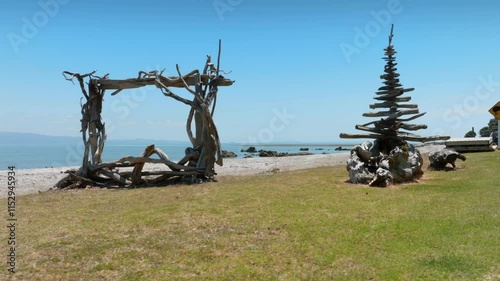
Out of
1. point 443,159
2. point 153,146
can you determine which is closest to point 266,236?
point 153,146

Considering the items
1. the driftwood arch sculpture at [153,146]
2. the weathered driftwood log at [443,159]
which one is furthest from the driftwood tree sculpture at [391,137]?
the driftwood arch sculpture at [153,146]

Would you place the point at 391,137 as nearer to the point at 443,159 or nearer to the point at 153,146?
the point at 443,159

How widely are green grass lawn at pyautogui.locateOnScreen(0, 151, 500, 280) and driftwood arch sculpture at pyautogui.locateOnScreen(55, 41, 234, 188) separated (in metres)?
3.25

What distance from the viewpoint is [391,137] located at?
50.0 ft

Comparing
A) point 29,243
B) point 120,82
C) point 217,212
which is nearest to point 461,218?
point 217,212

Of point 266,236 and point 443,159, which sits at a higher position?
point 443,159

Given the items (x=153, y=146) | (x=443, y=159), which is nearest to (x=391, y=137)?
(x=443, y=159)

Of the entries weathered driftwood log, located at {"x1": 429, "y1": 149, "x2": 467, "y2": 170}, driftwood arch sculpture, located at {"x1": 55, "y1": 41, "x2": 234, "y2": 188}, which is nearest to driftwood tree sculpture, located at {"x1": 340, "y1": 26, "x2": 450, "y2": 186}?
weathered driftwood log, located at {"x1": 429, "y1": 149, "x2": 467, "y2": 170}

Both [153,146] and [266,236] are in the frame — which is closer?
[266,236]

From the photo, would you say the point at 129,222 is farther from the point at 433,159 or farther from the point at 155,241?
the point at 433,159

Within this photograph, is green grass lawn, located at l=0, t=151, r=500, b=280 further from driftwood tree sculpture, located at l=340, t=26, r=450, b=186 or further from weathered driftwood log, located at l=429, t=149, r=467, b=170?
weathered driftwood log, located at l=429, t=149, r=467, b=170

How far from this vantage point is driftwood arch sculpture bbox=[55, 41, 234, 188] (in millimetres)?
14828

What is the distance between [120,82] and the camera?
15500mm

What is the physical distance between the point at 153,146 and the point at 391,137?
8656 mm
